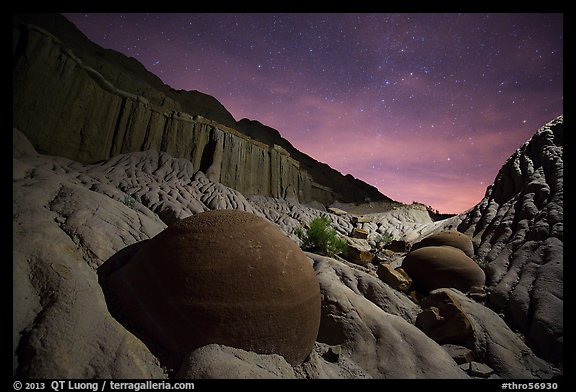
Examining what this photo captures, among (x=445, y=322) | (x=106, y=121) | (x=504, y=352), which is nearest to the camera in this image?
(x=504, y=352)

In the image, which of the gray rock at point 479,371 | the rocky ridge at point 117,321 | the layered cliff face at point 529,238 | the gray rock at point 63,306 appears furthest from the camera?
the layered cliff face at point 529,238

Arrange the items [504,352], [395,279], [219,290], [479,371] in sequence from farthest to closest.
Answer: [395,279] < [504,352] < [479,371] < [219,290]

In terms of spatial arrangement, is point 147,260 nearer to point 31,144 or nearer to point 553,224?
point 31,144

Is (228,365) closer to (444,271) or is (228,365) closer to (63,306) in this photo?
(63,306)

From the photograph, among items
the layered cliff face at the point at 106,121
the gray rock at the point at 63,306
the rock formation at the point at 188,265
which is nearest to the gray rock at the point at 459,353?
the rock formation at the point at 188,265

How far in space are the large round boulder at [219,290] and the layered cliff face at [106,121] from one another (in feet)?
41.6

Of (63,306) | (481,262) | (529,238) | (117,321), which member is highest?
(529,238)

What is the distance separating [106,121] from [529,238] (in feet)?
68.5

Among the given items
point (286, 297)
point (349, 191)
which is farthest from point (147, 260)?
point (349, 191)

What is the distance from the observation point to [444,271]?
831cm

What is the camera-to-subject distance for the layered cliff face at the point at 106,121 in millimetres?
10773

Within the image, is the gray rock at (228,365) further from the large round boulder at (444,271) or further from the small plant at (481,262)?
the small plant at (481,262)

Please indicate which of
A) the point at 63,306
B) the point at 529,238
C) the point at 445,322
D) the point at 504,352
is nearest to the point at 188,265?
the point at 63,306
